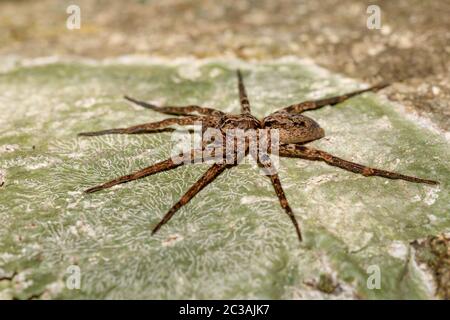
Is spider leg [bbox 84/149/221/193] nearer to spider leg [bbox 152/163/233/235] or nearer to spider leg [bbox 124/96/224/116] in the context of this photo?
spider leg [bbox 152/163/233/235]

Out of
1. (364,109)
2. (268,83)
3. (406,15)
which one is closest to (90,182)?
(268,83)

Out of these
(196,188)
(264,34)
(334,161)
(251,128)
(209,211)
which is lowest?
(209,211)

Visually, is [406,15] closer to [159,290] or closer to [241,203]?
[241,203]

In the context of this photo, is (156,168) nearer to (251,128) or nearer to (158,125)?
(158,125)

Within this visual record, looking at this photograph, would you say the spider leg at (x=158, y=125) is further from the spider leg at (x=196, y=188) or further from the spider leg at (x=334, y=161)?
the spider leg at (x=334, y=161)

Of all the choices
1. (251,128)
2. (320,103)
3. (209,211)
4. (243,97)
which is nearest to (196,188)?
(209,211)

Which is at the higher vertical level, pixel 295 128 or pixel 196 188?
pixel 295 128
